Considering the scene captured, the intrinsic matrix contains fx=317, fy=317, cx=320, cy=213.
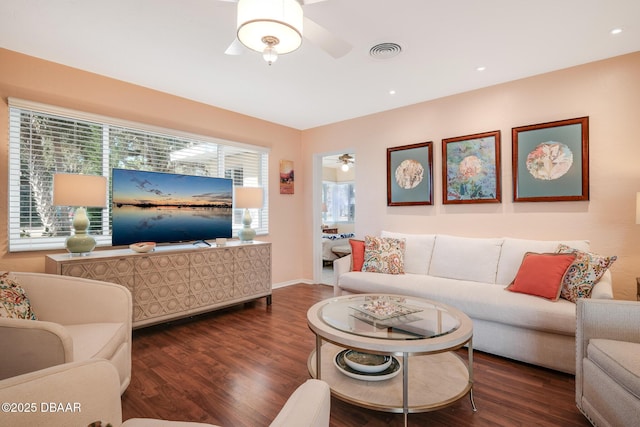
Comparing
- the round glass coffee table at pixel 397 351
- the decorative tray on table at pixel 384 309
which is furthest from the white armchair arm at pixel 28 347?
the decorative tray on table at pixel 384 309

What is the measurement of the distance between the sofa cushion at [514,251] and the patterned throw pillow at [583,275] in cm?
39

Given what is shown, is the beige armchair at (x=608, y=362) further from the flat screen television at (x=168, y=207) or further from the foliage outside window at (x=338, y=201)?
the foliage outside window at (x=338, y=201)

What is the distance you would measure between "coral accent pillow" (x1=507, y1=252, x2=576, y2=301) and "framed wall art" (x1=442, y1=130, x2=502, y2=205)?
37.6 inches

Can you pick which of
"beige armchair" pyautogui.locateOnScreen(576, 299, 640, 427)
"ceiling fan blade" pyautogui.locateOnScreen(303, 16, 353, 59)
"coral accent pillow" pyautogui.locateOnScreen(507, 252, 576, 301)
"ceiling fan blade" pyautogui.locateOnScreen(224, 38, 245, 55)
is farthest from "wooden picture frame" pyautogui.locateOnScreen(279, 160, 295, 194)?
"beige armchair" pyautogui.locateOnScreen(576, 299, 640, 427)

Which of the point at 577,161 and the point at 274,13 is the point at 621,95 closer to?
the point at 577,161

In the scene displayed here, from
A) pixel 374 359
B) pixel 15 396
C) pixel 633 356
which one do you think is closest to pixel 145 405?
pixel 15 396

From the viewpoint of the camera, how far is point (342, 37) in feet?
8.20

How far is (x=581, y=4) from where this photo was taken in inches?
81.4

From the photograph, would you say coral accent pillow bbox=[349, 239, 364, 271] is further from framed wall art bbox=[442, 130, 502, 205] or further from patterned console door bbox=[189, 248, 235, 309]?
patterned console door bbox=[189, 248, 235, 309]

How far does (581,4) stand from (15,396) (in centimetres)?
338

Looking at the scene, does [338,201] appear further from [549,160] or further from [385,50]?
[385,50]

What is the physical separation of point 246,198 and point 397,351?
277 centimetres

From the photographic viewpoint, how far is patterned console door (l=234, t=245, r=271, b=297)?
371cm

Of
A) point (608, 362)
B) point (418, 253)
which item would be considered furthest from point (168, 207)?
point (608, 362)
